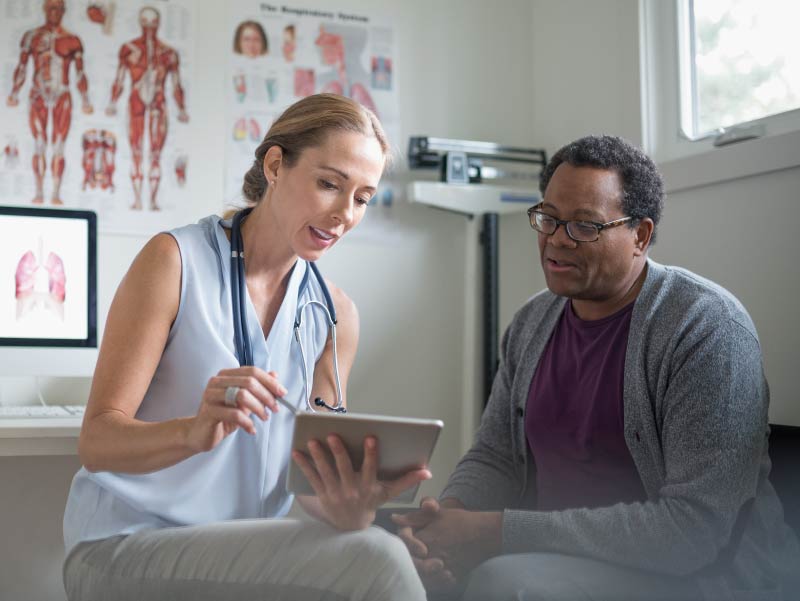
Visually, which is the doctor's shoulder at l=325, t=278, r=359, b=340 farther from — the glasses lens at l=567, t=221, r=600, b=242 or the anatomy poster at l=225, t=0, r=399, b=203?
the anatomy poster at l=225, t=0, r=399, b=203

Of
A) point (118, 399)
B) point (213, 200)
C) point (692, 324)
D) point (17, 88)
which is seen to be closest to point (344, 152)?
point (118, 399)

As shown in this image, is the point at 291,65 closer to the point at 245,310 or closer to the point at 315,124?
the point at 315,124

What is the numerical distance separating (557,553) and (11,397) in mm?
1390

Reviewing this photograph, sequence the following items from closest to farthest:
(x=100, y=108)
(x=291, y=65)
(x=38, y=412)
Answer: (x=38, y=412) → (x=100, y=108) → (x=291, y=65)

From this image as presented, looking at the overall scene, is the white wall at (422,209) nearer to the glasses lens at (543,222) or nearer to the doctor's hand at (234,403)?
the glasses lens at (543,222)

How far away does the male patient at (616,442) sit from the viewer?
1.25m

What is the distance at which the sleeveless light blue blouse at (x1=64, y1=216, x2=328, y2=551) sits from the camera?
113cm

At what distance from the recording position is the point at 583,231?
4.82 feet

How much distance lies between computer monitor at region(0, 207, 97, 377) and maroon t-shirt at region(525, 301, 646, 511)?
1000 mm

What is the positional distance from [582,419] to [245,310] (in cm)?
60

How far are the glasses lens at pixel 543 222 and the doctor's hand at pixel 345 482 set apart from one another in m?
0.60

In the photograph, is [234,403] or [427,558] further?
[427,558]

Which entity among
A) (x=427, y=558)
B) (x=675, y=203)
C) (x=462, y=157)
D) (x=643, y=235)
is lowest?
(x=427, y=558)

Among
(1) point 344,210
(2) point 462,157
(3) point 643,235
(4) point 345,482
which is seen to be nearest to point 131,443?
(4) point 345,482
